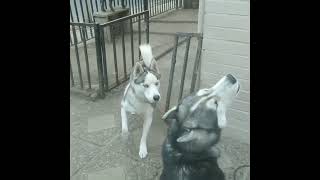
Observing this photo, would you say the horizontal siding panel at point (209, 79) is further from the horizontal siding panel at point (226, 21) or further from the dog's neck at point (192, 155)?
the dog's neck at point (192, 155)

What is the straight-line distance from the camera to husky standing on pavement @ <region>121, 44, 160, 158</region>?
2777 mm

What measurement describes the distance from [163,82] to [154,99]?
220 cm

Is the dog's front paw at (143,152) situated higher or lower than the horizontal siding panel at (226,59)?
lower

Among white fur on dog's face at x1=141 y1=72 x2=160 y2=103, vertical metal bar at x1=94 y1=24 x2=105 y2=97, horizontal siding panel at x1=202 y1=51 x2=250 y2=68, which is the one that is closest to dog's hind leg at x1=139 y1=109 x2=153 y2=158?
white fur on dog's face at x1=141 y1=72 x2=160 y2=103

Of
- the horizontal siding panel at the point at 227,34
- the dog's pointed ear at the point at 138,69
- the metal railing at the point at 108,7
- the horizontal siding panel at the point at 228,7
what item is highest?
the metal railing at the point at 108,7

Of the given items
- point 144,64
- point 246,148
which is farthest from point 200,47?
point 246,148

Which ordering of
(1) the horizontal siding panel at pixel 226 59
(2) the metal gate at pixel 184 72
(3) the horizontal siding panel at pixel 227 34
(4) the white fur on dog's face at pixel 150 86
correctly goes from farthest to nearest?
(2) the metal gate at pixel 184 72 < (1) the horizontal siding panel at pixel 226 59 < (3) the horizontal siding panel at pixel 227 34 < (4) the white fur on dog's face at pixel 150 86

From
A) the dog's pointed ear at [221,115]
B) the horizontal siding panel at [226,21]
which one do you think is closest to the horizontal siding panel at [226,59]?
the horizontal siding panel at [226,21]

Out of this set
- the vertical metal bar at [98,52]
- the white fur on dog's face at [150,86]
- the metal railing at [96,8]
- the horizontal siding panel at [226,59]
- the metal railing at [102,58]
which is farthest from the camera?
the metal railing at [96,8]

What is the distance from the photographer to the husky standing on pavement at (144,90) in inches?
109

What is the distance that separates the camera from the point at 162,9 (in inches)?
416

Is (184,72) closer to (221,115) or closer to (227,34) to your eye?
(227,34)

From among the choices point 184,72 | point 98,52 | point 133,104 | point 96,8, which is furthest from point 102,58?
point 96,8

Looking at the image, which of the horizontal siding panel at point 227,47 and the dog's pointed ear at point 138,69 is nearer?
the dog's pointed ear at point 138,69
